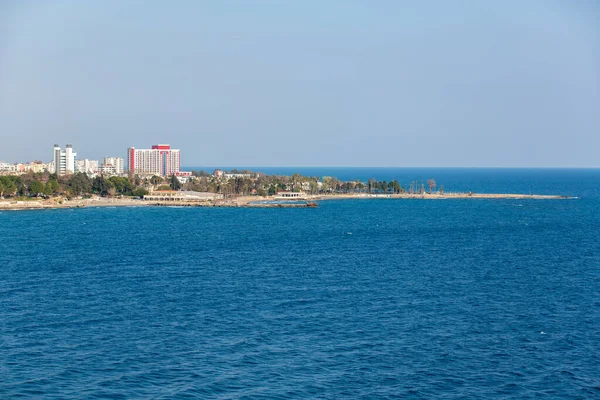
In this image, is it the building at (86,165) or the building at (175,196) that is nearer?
the building at (175,196)

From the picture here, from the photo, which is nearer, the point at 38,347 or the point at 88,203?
the point at 38,347

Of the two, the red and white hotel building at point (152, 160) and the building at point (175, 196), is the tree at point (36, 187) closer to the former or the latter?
the building at point (175, 196)

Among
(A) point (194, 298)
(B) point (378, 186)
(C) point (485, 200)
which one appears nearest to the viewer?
(A) point (194, 298)

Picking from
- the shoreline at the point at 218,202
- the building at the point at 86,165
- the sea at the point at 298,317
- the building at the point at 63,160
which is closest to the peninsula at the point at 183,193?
the shoreline at the point at 218,202

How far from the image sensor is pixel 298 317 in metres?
26.0

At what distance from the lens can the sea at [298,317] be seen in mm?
19469

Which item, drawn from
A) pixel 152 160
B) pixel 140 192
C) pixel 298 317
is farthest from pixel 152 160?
pixel 298 317

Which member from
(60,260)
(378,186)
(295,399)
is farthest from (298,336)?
(378,186)

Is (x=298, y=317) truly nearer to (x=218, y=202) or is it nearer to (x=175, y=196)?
(x=218, y=202)

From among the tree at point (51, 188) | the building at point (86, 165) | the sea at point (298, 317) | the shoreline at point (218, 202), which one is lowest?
the sea at point (298, 317)

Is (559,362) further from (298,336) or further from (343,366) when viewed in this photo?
(298,336)

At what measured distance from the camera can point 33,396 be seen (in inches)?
721

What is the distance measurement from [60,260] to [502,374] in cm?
2685

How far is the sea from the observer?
19469mm
